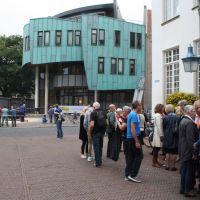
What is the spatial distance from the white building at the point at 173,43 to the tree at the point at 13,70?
44.6 m

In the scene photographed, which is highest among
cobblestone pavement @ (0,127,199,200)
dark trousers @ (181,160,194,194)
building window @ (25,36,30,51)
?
building window @ (25,36,30,51)

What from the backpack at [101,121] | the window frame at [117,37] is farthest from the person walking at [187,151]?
the window frame at [117,37]

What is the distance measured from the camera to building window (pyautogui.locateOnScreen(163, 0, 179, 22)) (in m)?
17.0

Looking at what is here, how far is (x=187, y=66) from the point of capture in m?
11.9

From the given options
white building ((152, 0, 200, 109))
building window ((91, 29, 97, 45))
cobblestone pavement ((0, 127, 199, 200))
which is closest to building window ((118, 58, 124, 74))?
building window ((91, 29, 97, 45))

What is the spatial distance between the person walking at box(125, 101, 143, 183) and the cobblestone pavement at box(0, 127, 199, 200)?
270 mm

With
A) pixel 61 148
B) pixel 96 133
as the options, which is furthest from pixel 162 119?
pixel 61 148

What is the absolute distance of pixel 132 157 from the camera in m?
9.05

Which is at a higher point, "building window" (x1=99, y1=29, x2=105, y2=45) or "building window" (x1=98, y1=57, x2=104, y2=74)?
"building window" (x1=99, y1=29, x2=105, y2=45)

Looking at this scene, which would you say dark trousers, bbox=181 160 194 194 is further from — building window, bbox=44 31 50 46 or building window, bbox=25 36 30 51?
building window, bbox=25 36 30 51

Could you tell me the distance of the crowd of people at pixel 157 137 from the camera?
7.59m

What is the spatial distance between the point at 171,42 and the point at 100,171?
8537 mm

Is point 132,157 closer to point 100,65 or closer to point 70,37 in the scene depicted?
point 100,65

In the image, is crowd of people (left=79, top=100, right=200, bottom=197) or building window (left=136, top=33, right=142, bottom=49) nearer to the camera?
crowd of people (left=79, top=100, right=200, bottom=197)
